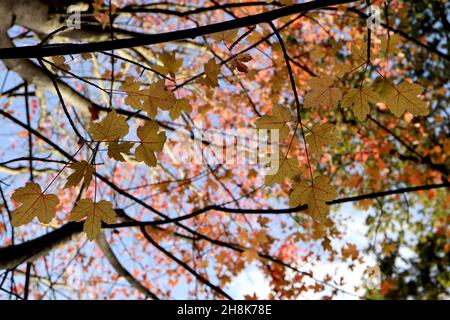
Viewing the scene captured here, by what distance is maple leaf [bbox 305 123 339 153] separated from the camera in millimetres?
1143

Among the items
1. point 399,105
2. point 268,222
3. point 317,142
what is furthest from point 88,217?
point 268,222

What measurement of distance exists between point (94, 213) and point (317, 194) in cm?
62

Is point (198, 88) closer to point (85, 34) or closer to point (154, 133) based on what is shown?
point (85, 34)

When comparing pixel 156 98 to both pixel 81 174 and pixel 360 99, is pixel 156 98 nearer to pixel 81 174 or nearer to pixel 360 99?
pixel 81 174

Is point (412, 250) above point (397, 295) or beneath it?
above

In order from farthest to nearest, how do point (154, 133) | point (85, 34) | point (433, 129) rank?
point (433, 129) < point (85, 34) < point (154, 133)

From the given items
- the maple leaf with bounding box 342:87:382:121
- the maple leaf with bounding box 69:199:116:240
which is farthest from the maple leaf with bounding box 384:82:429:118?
the maple leaf with bounding box 69:199:116:240

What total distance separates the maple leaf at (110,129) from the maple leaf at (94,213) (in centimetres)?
18

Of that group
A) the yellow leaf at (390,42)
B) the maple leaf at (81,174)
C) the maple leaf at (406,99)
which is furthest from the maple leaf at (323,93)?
the maple leaf at (81,174)

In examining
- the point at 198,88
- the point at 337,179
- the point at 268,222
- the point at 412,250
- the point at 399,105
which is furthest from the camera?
the point at 412,250

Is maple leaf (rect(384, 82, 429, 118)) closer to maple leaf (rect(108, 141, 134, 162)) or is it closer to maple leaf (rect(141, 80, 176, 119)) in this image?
maple leaf (rect(141, 80, 176, 119))

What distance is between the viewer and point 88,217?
40.8 inches

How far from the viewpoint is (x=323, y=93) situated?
1125mm

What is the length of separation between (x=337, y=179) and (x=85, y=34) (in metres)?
5.44
